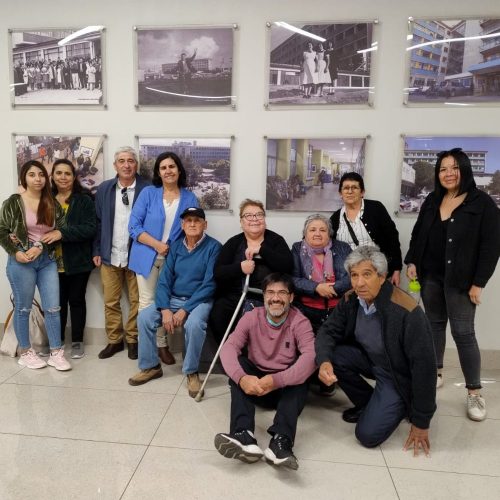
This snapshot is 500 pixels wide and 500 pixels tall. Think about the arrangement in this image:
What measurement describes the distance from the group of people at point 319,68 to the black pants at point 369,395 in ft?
6.17

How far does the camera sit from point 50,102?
11.3 ft

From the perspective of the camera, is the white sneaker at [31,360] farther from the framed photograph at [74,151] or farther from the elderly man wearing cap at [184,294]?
the framed photograph at [74,151]

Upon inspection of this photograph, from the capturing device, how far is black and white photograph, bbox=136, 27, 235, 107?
127 inches

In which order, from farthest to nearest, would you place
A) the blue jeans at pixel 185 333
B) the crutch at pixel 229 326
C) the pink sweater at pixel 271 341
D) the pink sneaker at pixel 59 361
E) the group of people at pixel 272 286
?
the pink sneaker at pixel 59 361, the blue jeans at pixel 185 333, the crutch at pixel 229 326, the pink sweater at pixel 271 341, the group of people at pixel 272 286

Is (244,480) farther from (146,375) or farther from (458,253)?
(458,253)

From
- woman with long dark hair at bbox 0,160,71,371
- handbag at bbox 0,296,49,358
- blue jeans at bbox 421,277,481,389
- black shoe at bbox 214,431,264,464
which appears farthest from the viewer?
handbag at bbox 0,296,49,358

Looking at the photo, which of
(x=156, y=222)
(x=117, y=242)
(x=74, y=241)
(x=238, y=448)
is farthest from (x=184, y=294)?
(x=238, y=448)

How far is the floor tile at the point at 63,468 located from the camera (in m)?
1.92

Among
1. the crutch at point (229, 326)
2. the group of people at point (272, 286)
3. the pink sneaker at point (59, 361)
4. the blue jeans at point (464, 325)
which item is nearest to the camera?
the group of people at point (272, 286)

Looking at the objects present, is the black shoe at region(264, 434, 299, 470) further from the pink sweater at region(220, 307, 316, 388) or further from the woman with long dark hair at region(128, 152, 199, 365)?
the woman with long dark hair at region(128, 152, 199, 365)

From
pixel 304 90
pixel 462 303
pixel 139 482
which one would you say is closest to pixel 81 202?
pixel 304 90

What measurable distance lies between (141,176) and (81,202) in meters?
0.49

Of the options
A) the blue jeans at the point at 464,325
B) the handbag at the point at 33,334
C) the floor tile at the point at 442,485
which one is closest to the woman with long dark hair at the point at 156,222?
the handbag at the point at 33,334

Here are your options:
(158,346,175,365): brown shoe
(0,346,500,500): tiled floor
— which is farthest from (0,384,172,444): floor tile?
(158,346,175,365): brown shoe
